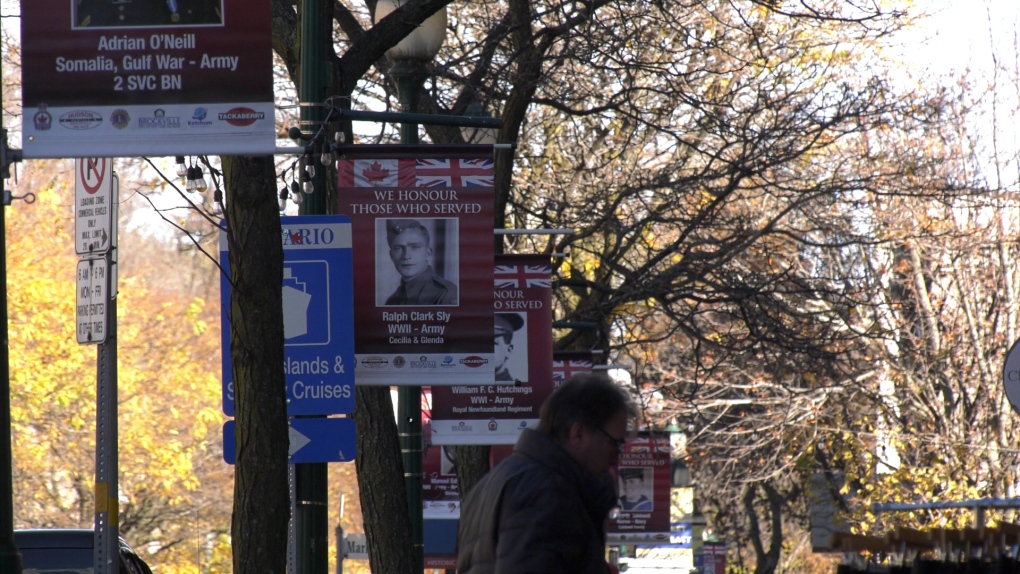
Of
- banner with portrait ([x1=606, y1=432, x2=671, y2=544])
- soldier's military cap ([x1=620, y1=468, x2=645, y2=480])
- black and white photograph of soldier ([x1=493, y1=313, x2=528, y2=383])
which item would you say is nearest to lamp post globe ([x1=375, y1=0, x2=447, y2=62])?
black and white photograph of soldier ([x1=493, y1=313, x2=528, y2=383])

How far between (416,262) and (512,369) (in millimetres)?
4855

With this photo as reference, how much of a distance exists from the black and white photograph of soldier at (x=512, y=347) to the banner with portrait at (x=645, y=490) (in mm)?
8765

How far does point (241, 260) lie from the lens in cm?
792

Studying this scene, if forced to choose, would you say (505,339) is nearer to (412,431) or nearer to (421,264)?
(412,431)

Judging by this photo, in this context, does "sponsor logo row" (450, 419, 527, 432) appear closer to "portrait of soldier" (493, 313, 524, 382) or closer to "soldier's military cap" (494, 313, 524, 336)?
"portrait of soldier" (493, 313, 524, 382)

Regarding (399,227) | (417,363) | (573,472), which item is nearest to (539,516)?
(573,472)

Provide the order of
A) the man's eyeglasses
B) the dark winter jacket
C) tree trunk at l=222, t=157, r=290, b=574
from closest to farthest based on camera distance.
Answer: the dark winter jacket
the man's eyeglasses
tree trunk at l=222, t=157, r=290, b=574

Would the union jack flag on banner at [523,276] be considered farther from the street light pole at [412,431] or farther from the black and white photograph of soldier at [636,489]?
the black and white photograph of soldier at [636,489]

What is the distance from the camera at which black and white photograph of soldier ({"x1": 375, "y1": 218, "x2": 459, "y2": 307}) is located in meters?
9.60

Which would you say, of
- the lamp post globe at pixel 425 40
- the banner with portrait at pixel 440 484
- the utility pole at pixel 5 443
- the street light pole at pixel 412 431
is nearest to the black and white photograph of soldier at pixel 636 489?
the banner with portrait at pixel 440 484

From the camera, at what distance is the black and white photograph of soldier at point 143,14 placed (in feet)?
21.8

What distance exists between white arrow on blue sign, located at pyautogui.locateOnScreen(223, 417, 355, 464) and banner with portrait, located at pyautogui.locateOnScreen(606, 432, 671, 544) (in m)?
14.7

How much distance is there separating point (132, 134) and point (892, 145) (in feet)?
59.2

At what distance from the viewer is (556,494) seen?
4375 mm
